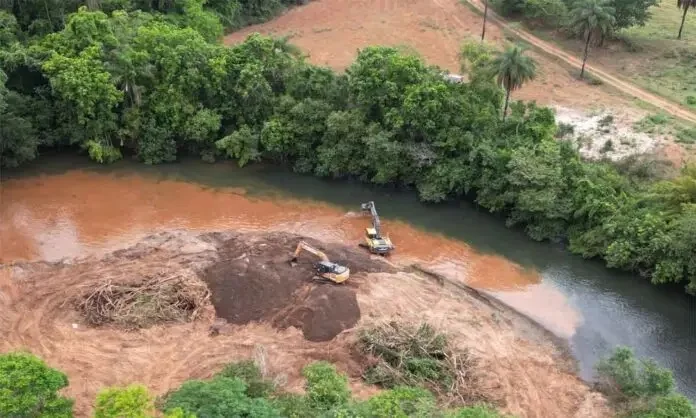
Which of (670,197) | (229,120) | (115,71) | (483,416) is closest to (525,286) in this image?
(670,197)

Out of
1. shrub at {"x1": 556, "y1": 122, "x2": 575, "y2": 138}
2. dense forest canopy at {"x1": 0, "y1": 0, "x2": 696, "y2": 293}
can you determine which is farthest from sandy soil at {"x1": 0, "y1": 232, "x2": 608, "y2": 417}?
shrub at {"x1": 556, "y1": 122, "x2": 575, "y2": 138}

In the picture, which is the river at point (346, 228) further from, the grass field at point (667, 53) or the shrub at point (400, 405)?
the grass field at point (667, 53)

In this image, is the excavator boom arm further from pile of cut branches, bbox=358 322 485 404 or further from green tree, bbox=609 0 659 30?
green tree, bbox=609 0 659 30

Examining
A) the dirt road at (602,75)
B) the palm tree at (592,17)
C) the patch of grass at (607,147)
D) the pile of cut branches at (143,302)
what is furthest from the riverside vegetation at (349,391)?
the palm tree at (592,17)

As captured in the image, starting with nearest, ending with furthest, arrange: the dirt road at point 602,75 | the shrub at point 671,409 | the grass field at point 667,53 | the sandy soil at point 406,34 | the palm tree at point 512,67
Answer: the shrub at point 671,409
the palm tree at point 512,67
the dirt road at point 602,75
the sandy soil at point 406,34
the grass field at point 667,53

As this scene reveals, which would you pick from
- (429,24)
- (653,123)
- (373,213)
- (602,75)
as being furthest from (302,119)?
(429,24)

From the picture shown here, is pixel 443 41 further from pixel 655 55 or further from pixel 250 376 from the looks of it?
pixel 250 376
